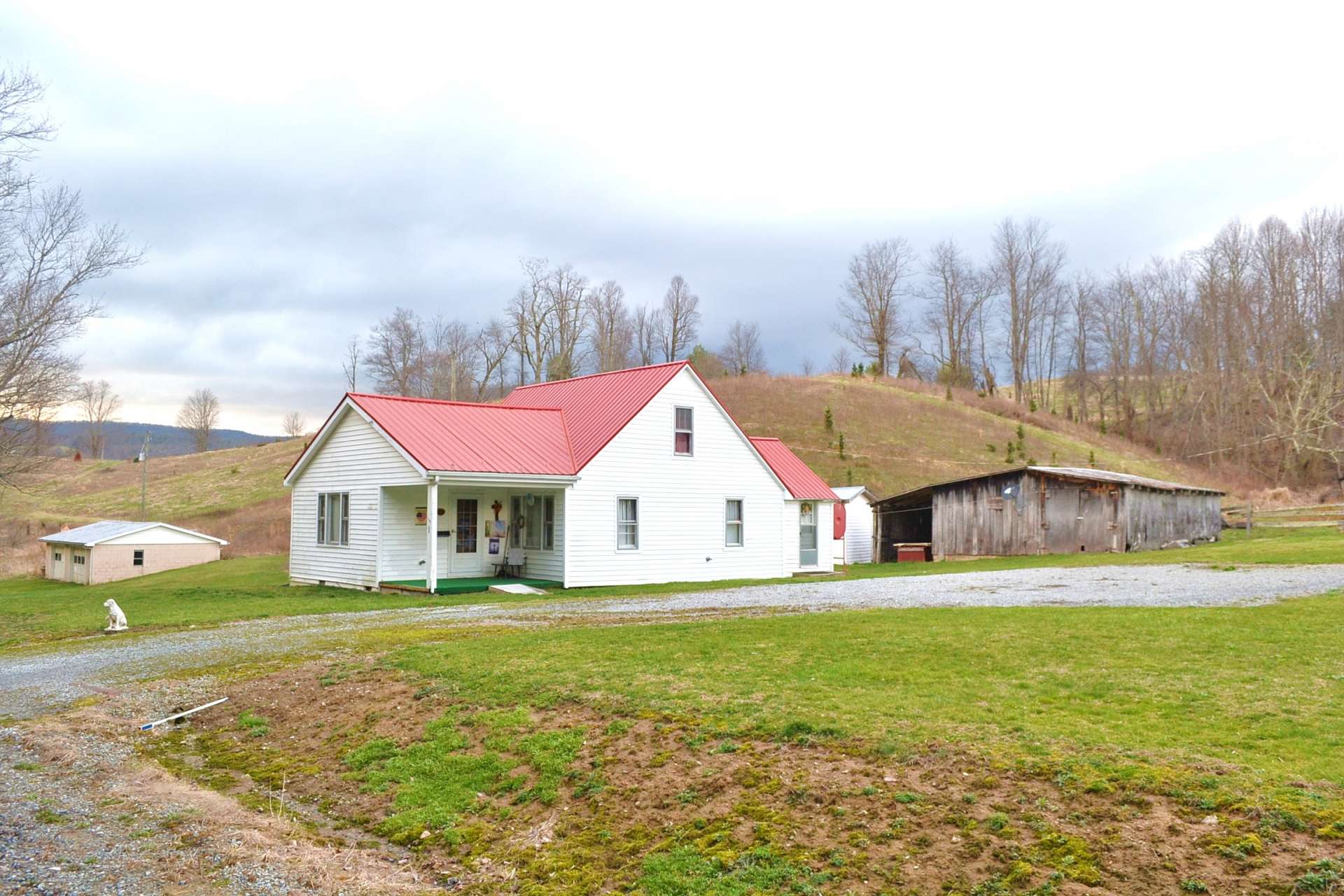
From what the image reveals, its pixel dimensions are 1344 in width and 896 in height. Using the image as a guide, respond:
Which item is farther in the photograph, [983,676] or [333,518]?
[333,518]

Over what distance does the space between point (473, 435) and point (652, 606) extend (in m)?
8.80

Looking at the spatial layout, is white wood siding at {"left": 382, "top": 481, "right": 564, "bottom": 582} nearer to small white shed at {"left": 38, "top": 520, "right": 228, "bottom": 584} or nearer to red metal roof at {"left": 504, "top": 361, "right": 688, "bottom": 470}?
red metal roof at {"left": 504, "top": 361, "right": 688, "bottom": 470}

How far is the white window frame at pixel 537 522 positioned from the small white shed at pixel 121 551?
2036cm

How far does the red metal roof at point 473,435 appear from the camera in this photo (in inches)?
944

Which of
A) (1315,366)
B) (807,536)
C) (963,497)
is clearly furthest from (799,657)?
(1315,366)

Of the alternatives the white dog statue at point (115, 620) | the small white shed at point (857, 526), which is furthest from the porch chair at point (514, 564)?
the small white shed at point (857, 526)

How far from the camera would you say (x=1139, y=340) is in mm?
79062

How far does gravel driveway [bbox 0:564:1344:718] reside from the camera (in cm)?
1362

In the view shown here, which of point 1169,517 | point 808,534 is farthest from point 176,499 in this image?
point 1169,517

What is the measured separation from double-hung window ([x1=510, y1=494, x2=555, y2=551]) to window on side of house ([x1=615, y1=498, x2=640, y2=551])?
1778mm

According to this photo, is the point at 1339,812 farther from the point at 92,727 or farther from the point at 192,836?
the point at 92,727

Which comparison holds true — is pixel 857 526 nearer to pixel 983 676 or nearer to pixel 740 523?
pixel 740 523

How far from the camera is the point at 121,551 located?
128 feet

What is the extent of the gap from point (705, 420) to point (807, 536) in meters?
7.95
